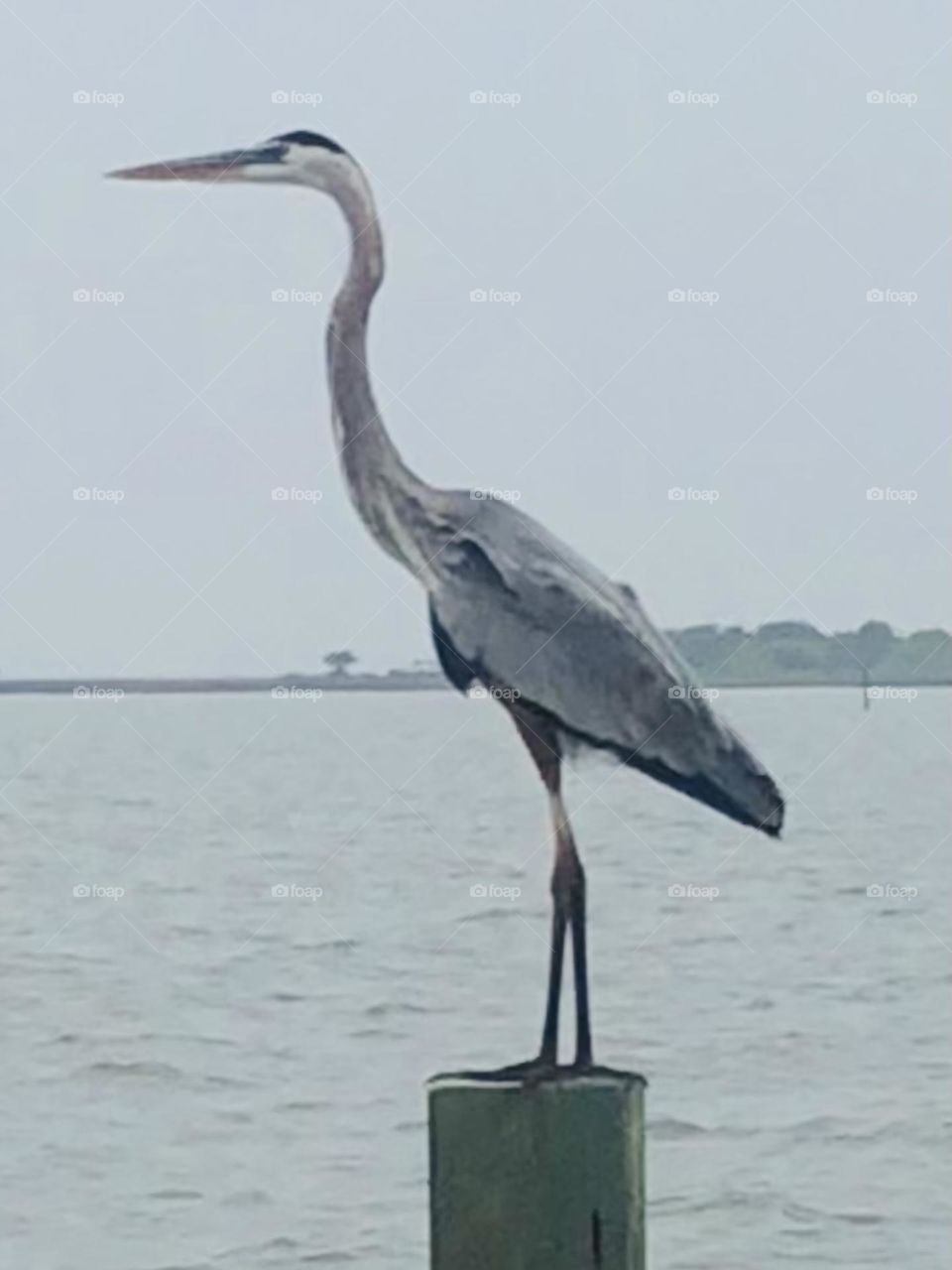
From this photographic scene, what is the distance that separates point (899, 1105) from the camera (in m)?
3.34

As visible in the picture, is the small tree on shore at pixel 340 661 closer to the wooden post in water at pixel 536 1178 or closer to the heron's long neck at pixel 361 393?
the heron's long neck at pixel 361 393

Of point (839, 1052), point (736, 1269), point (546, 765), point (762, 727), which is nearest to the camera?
point (546, 765)

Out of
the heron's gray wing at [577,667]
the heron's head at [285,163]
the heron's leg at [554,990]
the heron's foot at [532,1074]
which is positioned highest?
the heron's head at [285,163]

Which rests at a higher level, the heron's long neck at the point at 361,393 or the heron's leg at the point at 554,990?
the heron's long neck at the point at 361,393

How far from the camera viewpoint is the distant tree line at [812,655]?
293 centimetres

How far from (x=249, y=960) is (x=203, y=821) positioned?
20cm

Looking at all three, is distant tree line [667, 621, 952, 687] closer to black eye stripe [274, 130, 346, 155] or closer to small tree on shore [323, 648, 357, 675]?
small tree on shore [323, 648, 357, 675]

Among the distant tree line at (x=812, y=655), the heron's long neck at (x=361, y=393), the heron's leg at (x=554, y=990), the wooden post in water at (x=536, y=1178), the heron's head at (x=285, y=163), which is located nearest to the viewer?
the wooden post in water at (x=536, y=1178)

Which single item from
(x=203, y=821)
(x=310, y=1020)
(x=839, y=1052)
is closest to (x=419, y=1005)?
(x=310, y=1020)

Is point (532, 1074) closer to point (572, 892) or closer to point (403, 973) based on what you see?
point (572, 892)

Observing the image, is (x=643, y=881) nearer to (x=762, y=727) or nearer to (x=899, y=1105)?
(x=762, y=727)

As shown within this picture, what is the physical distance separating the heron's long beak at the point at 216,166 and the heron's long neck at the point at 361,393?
10cm

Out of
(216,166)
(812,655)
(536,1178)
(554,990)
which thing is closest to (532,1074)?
(536,1178)

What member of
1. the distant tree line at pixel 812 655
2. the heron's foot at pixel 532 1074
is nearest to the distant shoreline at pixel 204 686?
the distant tree line at pixel 812 655
